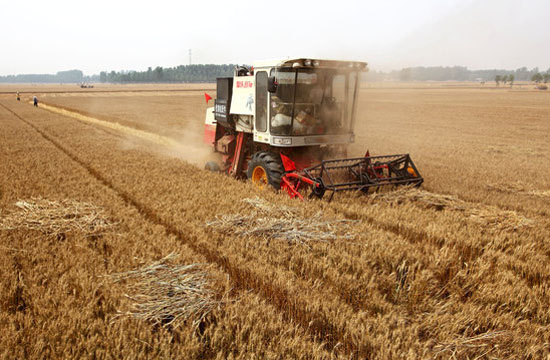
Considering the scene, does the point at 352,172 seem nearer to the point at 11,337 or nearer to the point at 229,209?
the point at 229,209

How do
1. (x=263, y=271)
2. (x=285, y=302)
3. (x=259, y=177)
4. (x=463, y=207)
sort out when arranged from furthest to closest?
(x=259, y=177) < (x=463, y=207) < (x=263, y=271) < (x=285, y=302)

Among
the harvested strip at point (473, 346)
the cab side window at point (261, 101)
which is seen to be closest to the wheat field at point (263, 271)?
the harvested strip at point (473, 346)

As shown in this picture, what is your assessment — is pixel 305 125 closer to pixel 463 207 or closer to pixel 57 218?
pixel 463 207

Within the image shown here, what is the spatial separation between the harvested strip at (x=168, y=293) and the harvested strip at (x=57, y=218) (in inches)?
64.5

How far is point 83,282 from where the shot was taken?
12.5 ft

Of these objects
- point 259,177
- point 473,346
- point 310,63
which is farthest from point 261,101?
point 473,346

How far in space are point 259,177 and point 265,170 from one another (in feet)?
2.02

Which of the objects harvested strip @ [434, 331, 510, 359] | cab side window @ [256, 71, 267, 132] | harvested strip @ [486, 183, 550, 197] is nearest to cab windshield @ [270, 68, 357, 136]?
cab side window @ [256, 71, 267, 132]

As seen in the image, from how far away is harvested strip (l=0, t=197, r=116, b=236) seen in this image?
17.6ft

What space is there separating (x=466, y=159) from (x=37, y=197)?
456 inches

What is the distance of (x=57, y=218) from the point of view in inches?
228

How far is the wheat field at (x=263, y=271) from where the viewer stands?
3.09 metres

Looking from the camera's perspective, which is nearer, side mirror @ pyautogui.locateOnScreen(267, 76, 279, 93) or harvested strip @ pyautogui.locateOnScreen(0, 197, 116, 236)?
harvested strip @ pyautogui.locateOnScreen(0, 197, 116, 236)

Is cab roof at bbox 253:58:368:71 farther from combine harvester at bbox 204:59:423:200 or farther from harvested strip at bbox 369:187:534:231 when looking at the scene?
harvested strip at bbox 369:187:534:231
